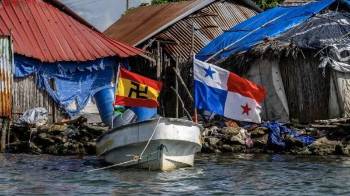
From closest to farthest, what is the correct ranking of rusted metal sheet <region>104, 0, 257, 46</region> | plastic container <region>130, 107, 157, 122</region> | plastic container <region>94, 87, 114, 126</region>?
1. plastic container <region>130, 107, 157, 122</region>
2. plastic container <region>94, 87, 114, 126</region>
3. rusted metal sheet <region>104, 0, 257, 46</region>

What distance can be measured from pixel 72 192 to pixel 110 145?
3836mm

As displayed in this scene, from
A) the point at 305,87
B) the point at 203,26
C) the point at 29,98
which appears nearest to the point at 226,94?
the point at 305,87

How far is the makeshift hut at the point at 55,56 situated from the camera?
28172 millimetres

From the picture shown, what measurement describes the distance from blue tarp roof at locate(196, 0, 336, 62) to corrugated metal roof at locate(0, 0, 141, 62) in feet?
10.1

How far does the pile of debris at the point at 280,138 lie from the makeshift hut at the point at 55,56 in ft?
16.7

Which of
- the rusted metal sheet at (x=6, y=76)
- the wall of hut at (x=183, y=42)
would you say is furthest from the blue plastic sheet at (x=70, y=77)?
the wall of hut at (x=183, y=42)

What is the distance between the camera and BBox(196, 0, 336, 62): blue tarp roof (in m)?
29.0

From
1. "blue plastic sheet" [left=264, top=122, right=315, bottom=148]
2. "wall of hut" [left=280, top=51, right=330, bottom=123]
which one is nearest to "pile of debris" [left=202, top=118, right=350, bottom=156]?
"blue plastic sheet" [left=264, top=122, right=315, bottom=148]

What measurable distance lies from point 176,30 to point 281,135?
420 inches

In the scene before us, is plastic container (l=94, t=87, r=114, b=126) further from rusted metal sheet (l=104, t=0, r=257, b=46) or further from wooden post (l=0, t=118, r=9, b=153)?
rusted metal sheet (l=104, t=0, r=257, b=46)

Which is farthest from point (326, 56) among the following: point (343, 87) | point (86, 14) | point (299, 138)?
point (86, 14)

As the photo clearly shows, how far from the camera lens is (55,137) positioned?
25500mm

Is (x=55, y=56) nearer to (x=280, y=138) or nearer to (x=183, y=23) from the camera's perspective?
(x=183, y=23)

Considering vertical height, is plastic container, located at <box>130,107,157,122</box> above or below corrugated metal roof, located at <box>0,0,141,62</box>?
below
